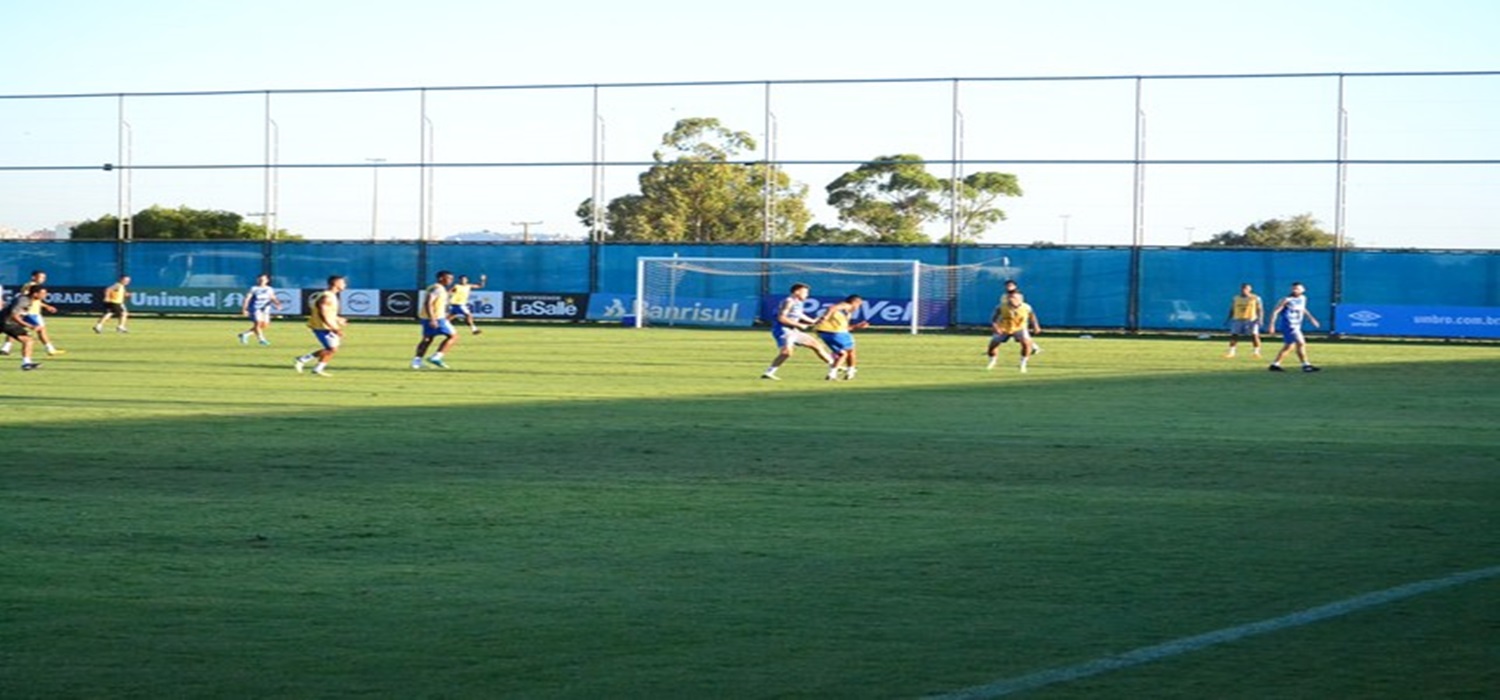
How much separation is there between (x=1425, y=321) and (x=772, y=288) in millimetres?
21426

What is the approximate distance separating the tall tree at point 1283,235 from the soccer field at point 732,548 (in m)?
41.0

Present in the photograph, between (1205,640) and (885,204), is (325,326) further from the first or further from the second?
(885,204)

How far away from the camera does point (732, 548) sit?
10453 millimetres

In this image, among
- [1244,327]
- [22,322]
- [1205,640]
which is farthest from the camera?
[1244,327]

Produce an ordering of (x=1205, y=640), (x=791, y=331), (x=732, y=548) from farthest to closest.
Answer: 1. (x=791, y=331)
2. (x=732, y=548)
3. (x=1205, y=640)

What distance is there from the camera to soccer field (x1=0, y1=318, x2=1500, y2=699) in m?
7.17

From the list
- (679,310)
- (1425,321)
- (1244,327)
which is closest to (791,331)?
(1244,327)

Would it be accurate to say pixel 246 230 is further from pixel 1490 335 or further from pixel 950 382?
pixel 950 382

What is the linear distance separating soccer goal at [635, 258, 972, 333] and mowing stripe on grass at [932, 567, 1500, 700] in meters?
51.6

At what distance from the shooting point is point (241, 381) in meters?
27.7

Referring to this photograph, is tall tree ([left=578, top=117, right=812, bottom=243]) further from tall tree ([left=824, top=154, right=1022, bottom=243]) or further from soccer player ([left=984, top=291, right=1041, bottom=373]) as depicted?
soccer player ([left=984, top=291, right=1041, bottom=373])

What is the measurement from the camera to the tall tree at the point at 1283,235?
206 feet

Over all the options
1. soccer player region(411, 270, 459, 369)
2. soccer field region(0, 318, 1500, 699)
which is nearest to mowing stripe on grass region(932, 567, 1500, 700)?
soccer field region(0, 318, 1500, 699)

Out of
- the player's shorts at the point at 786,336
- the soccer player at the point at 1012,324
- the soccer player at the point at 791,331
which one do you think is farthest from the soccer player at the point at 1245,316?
the player's shorts at the point at 786,336
